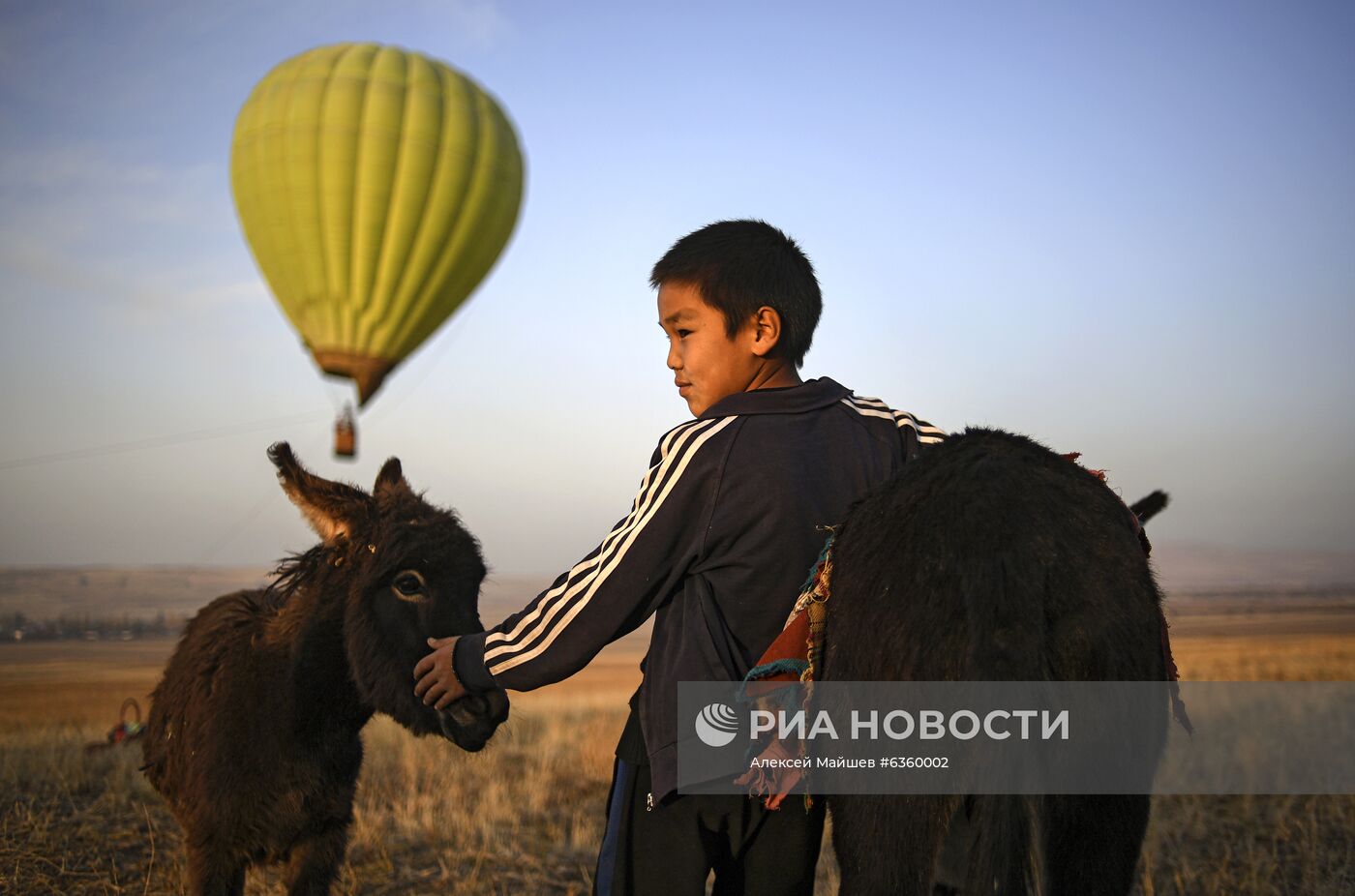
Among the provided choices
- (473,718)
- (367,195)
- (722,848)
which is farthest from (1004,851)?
(367,195)

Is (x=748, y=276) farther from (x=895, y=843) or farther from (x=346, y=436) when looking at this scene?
(x=346, y=436)

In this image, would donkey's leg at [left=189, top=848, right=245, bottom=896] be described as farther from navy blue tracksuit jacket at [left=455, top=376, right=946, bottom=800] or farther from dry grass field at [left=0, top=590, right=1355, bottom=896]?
navy blue tracksuit jacket at [left=455, top=376, right=946, bottom=800]

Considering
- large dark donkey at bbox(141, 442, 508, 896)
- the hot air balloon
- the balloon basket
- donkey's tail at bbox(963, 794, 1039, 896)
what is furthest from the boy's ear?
the balloon basket

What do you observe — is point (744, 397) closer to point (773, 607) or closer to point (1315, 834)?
point (773, 607)

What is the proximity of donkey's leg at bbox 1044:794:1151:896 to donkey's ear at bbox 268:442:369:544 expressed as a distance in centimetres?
384

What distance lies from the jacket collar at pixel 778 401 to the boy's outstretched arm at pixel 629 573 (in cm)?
6

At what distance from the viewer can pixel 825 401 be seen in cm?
275

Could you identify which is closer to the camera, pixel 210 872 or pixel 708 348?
pixel 708 348

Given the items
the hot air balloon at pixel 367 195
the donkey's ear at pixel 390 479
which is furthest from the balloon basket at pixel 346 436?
the donkey's ear at pixel 390 479

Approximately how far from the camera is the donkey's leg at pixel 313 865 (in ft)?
16.0

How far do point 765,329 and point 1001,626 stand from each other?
4.02ft

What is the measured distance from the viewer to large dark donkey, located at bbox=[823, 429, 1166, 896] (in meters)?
1.91

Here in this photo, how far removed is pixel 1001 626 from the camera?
1.92m

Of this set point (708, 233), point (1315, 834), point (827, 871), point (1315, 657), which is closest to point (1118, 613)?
point (708, 233)
